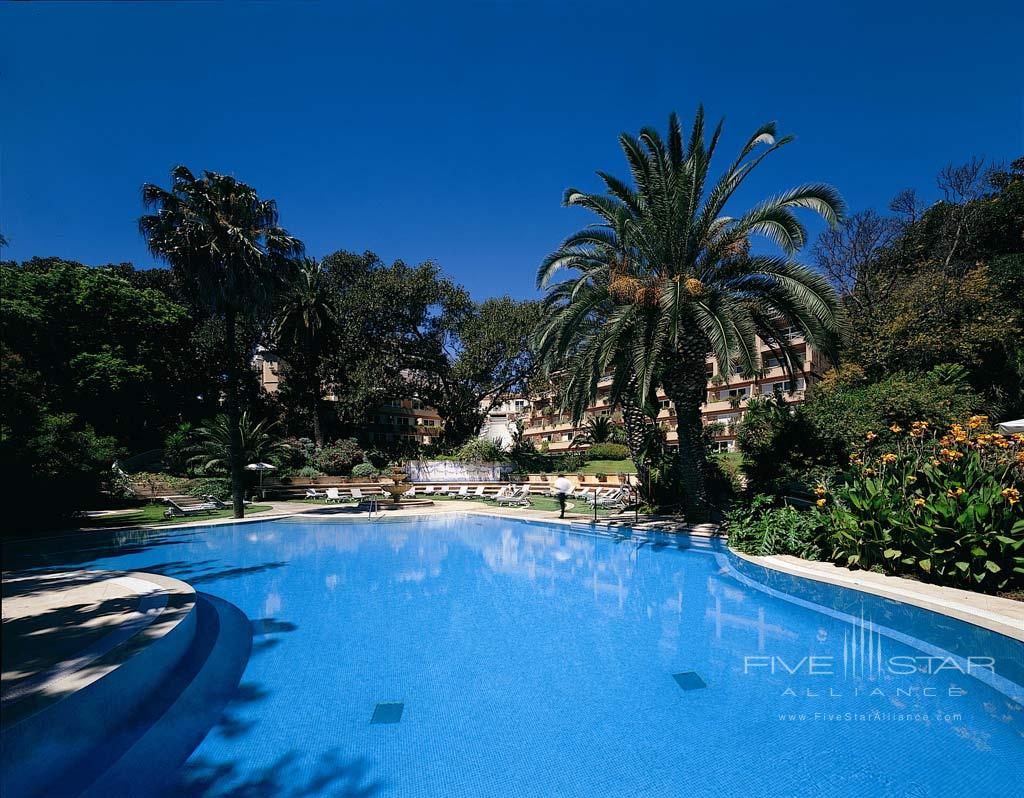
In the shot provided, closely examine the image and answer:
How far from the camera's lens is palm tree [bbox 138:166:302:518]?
16.3m

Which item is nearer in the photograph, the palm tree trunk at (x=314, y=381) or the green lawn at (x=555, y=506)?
the green lawn at (x=555, y=506)

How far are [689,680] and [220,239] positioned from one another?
1839cm

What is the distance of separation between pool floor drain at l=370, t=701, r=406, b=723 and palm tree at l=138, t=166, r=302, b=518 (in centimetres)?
1528

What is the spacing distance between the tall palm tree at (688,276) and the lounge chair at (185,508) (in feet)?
53.9

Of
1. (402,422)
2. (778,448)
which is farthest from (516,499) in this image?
(402,422)

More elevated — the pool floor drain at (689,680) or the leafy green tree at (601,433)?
the leafy green tree at (601,433)

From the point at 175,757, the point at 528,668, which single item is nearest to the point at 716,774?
the point at 528,668

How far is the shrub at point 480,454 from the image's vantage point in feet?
111

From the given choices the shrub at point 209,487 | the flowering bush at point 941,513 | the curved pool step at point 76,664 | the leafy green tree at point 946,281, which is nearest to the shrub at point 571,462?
the leafy green tree at point 946,281

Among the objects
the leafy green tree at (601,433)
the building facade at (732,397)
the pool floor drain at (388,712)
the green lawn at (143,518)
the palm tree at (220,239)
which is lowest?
the green lawn at (143,518)

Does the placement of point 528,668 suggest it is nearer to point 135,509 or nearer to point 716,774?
point 716,774

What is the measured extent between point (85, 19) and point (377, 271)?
3481 cm

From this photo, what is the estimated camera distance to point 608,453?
3422cm

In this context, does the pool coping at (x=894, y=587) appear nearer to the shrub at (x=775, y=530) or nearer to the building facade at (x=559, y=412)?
the shrub at (x=775, y=530)
